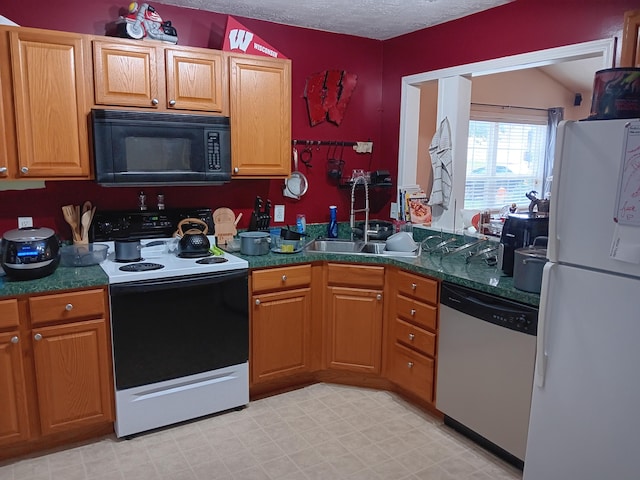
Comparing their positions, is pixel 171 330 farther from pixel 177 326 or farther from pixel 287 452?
pixel 287 452

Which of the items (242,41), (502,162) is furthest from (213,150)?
(502,162)

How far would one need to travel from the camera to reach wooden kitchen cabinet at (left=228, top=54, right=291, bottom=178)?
3.06 metres

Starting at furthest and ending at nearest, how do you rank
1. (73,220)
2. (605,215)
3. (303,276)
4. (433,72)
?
(433,72), (303,276), (73,220), (605,215)

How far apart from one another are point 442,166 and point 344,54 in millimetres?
1157

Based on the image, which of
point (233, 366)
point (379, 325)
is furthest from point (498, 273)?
point (233, 366)

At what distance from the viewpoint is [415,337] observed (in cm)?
295

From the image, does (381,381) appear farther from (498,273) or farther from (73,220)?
(73,220)

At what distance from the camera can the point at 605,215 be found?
1802 mm

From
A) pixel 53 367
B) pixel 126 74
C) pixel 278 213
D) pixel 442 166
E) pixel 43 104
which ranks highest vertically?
pixel 126 74

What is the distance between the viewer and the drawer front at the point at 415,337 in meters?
2.84

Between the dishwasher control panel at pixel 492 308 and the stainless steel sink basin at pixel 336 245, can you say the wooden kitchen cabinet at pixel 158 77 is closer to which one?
the stainless steel sink basin at pixel 336 245

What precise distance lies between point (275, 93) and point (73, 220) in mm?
1432

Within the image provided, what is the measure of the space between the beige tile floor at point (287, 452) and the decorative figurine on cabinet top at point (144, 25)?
7.16 ft

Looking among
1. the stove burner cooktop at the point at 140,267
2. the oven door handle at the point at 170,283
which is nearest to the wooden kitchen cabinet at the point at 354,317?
the oven door handle at the point at 170,283
